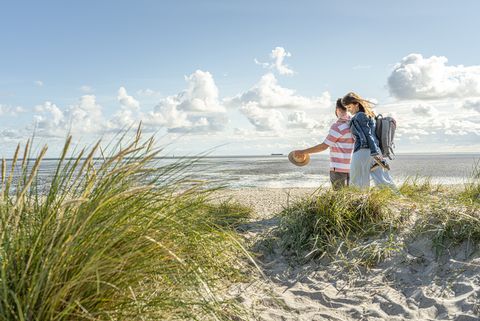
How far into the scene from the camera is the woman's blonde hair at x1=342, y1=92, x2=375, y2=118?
252 inches

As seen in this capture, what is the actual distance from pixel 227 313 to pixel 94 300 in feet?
3.99

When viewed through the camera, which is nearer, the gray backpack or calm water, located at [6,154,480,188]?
calm water, located at [6,154,480,188]

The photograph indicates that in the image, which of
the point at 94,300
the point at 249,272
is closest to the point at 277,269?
the point at 249,272

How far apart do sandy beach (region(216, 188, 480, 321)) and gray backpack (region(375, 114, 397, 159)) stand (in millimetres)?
2184

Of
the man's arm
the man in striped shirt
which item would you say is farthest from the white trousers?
the man's arm

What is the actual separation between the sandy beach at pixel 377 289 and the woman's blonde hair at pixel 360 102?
224 cm

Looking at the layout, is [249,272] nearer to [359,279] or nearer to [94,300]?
[359,279]

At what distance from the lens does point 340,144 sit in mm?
6539

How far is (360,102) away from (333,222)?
2.18 m

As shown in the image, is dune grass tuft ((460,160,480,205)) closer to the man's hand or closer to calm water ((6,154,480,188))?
calm water ((6,154,480,188))

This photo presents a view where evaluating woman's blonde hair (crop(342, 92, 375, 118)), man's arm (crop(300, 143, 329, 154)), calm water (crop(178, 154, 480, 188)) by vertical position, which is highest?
woman's blonde hair (crop(342, 92, 375, 118))

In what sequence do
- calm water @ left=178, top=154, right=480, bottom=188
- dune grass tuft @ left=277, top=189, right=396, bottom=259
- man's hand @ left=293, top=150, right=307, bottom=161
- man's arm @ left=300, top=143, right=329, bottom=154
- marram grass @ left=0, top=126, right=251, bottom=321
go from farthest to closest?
man's hand @ left=293, top=150, right=307, bottom=161, man's arm @ left=300, top=143, right=329, bottom=154, dune grass tuft @ left=277, top=189, right=396, bottom=259, calm water @ left=178, top=154, right=480, bottom=188, marram grass @ left=0, top=126, right=251, bottom=321

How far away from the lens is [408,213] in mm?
5273

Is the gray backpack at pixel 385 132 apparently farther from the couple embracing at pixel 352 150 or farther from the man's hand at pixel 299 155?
the man's hand at pixel 299 155
